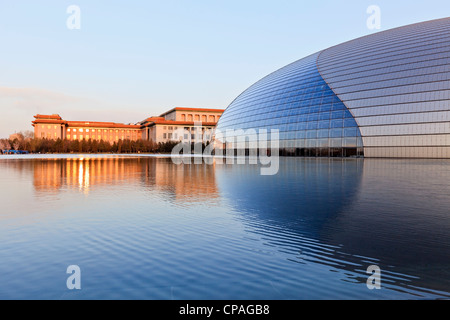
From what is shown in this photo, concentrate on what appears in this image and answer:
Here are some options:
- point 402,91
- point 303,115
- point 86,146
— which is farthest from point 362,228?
→ point 86,146

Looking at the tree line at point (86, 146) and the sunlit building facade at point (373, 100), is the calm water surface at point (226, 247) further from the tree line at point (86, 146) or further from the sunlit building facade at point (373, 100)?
the tree line at point (86, 146)

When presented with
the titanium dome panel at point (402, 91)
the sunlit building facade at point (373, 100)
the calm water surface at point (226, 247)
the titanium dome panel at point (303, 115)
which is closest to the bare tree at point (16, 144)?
the titanium dome panel at point (303, 115)

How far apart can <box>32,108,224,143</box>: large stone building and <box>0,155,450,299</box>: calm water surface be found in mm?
117884

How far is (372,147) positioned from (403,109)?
5.54m

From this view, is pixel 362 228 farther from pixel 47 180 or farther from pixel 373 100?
pixel 373 100

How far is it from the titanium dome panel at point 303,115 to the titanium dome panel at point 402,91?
1.50m

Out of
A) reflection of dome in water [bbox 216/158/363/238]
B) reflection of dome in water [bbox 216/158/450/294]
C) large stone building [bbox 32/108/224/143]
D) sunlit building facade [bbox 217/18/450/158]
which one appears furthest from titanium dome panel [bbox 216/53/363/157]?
large stone building [bbox 32/108/224/143]

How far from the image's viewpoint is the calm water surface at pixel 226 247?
431 centimetres

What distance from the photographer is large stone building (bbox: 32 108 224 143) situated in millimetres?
132375

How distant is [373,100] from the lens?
4178cm

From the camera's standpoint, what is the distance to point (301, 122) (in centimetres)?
4831

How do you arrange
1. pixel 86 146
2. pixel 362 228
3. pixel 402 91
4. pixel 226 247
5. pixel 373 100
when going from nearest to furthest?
pixel 226 247 < pixel 362 228 < pixel 402 91 < pixel 373 100 < pixel 86 146

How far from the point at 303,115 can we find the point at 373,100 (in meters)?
9.68
